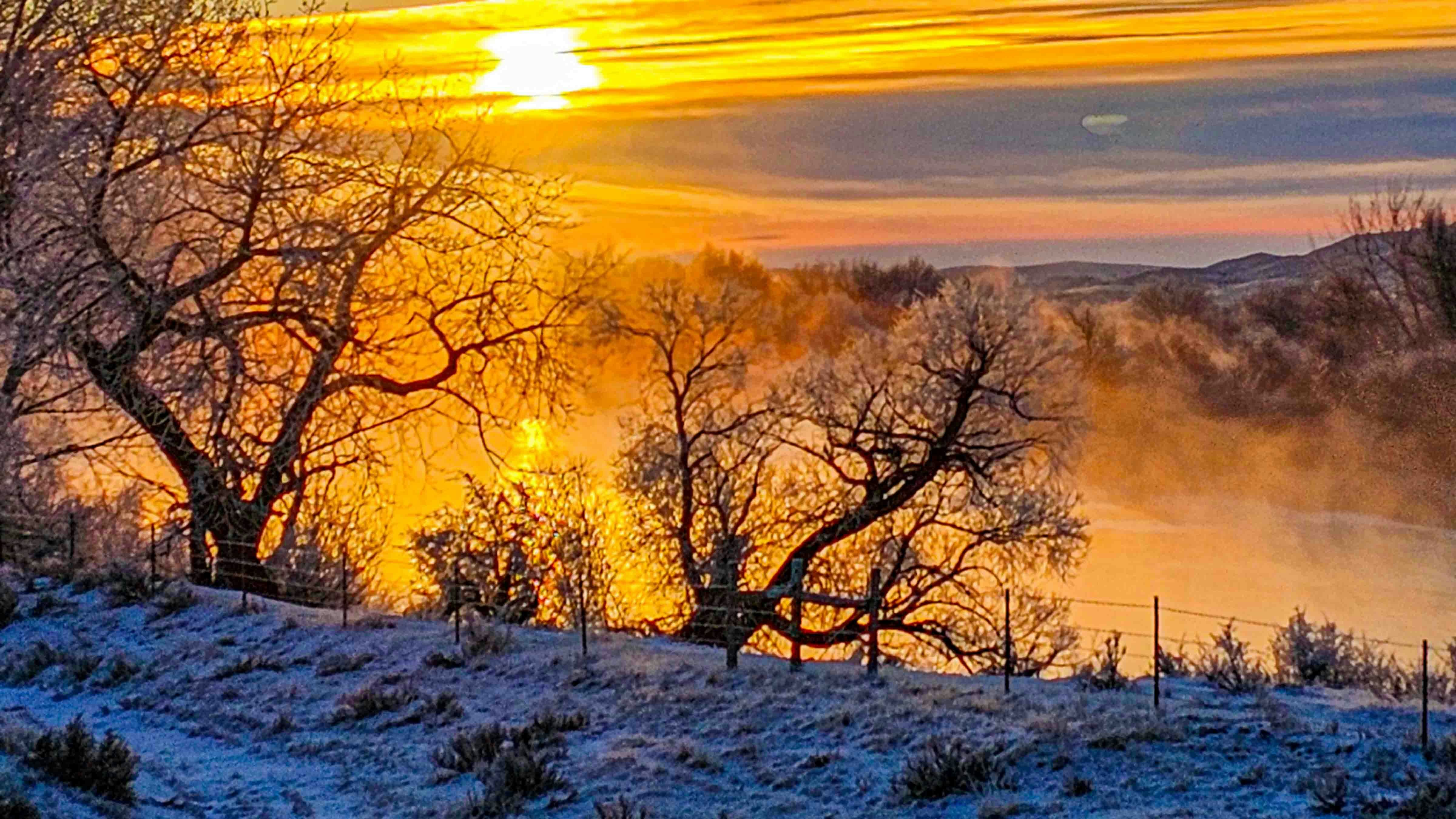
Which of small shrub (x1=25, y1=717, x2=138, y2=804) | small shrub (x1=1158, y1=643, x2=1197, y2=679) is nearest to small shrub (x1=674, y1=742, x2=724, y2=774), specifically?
small shrub (x1=25, y1=717, x2=138, y2=804)

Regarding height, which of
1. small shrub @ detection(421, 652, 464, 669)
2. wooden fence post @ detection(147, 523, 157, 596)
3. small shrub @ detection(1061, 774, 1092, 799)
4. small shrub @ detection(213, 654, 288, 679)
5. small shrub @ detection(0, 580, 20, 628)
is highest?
wooden fence post @ detection(147, 523, 157, 596)

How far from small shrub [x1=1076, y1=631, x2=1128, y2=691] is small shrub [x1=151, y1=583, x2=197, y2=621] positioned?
33.5ft

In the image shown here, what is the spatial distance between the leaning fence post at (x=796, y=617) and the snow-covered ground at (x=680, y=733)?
0.15 metres

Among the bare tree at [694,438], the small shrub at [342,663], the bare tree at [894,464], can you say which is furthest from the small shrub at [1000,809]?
the bare tree at [694,438]

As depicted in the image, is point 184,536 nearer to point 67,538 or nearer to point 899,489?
point 67,538

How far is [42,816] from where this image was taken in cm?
854

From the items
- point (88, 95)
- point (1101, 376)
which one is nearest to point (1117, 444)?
point (1101, 376)

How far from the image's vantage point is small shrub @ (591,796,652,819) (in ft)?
32.2

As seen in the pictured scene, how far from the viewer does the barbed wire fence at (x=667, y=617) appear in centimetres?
1405

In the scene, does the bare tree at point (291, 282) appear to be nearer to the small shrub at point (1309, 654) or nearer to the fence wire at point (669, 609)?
the fence wire at point (669, 609)

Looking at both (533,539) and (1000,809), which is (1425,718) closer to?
(1000,809)

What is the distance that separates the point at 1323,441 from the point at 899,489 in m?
28.8

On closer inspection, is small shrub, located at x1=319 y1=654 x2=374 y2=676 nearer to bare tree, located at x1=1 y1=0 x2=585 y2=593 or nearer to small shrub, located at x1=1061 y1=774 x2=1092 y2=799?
bare tree, located at x1=1 y1=0 x2=585 y2=593

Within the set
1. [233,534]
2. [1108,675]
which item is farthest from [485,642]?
[233,534]
